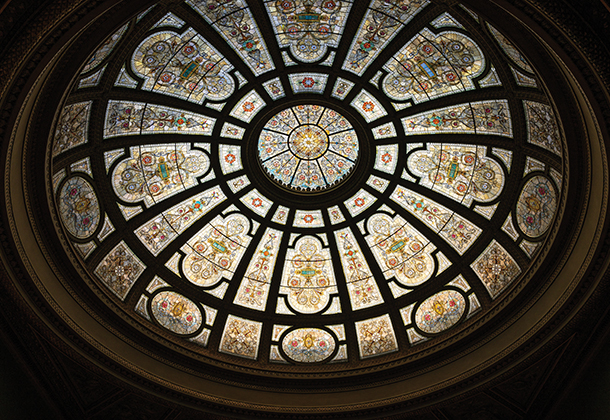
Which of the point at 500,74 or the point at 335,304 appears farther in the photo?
the point at 335,304

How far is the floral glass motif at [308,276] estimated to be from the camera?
15070mm

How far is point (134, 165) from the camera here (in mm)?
13555

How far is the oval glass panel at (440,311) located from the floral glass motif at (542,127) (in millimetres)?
4937

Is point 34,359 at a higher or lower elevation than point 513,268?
lower

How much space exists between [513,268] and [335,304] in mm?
5390

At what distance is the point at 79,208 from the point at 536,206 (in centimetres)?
1204

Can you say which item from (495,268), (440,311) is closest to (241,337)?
(440,311)

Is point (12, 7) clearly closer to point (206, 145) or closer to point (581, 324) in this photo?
point (206, 145)

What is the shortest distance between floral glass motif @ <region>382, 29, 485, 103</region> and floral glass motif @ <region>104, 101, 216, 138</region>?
543 cm

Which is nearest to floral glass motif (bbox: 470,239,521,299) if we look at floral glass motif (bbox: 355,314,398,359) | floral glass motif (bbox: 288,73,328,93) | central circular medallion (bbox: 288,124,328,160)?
floral glass motif (bbox: 355,314,398,359)

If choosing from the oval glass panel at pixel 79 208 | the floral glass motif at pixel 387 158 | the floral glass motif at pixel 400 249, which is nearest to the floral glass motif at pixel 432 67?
the floral glass motif at pixel 387 158

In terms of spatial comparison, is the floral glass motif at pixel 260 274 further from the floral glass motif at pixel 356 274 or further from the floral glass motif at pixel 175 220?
the floral glass motif at pixel 356 274

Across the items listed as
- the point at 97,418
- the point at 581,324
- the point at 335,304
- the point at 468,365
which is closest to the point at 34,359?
the point at 97,418

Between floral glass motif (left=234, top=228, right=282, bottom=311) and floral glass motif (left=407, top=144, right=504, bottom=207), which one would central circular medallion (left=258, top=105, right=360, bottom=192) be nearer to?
floral glass motif (left=234, top=228, right=282, bottom=311)
